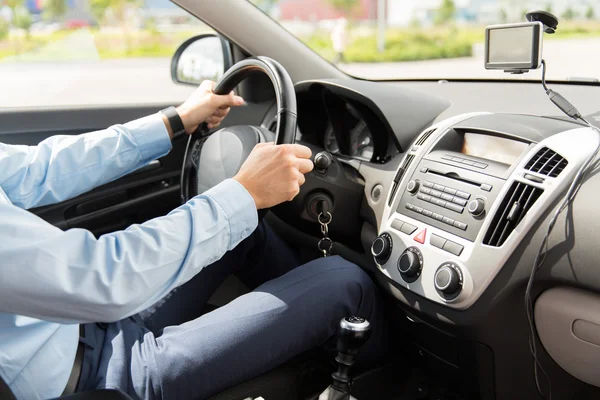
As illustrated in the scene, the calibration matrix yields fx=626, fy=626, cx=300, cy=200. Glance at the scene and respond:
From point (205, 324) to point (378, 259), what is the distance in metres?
0.46

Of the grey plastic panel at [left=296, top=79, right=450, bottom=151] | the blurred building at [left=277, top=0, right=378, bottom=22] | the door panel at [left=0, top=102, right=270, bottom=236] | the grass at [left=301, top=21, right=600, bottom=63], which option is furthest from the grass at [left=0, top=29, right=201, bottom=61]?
the blurred building at [left=277, top=0, right=378, bottom=22]

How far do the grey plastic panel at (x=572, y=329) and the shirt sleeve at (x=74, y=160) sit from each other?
107 centimetres

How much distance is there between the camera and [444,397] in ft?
5.42

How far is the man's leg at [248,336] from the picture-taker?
118 centimetres

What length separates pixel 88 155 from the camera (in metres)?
1.66

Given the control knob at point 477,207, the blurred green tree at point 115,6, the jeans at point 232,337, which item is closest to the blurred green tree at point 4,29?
the blurred green tree at point 115,6

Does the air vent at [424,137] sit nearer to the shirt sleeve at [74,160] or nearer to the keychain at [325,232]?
the keychain at [325,232]

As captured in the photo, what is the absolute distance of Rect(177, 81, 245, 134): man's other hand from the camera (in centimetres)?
176

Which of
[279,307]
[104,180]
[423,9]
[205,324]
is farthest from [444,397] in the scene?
[423,9]

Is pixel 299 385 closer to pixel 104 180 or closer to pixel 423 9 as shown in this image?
pixel 104 180

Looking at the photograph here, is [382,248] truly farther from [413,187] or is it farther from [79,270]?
[79,270]

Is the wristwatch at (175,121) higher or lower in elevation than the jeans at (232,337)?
higher

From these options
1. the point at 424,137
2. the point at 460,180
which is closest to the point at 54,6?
the point at 424,137

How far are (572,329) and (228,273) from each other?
0.90 m
